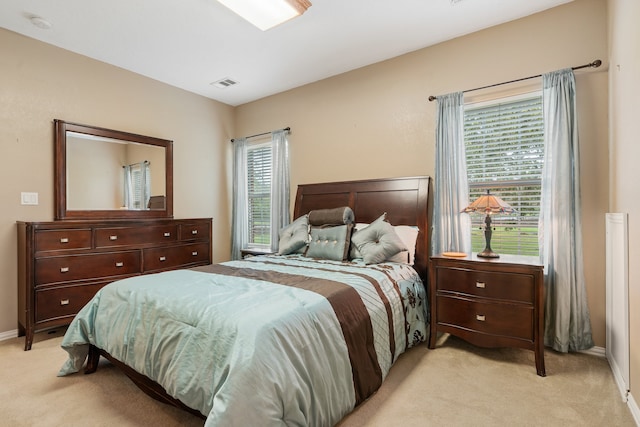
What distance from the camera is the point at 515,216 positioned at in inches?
110

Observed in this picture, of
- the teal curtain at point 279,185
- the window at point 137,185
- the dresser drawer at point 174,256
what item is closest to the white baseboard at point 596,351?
the teal curtain at point 279,185

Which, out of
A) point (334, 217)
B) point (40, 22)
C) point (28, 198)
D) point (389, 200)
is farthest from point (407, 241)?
point (40, 22)

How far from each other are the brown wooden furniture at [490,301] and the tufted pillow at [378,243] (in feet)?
1.13

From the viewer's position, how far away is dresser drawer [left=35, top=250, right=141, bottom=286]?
2738mm

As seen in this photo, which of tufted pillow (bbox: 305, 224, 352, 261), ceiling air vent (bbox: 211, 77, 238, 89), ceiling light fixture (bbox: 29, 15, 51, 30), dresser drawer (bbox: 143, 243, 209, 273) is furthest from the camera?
ceiling air vent (bbox: 211, 77, 238, 89)

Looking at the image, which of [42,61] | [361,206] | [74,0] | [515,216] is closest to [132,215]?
[42,61]

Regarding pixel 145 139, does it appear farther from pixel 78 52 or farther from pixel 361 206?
pixel 361 206

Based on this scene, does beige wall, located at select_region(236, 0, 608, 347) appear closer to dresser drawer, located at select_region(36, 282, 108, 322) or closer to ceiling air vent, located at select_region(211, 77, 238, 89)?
ceiling air vent, located at select_region(211, 77, 238, 89)

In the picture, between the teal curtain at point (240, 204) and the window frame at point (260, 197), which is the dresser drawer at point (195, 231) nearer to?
the teal curtain at point (240, 204)

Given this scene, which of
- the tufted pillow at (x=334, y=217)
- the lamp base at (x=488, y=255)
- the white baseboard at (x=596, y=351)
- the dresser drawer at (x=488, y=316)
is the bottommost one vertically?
the white baseboard at (x=596, y=351)

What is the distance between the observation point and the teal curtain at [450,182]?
288 cm

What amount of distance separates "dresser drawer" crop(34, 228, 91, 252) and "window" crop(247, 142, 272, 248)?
6.81 feet

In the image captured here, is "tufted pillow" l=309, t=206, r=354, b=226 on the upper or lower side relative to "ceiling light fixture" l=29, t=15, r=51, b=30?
lower

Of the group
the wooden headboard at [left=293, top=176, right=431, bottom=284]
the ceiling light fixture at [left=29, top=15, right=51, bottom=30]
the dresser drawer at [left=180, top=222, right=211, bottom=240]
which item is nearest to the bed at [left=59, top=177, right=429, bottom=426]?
the wooden headboard at [left=293, top=176, right=431, bottom=284]
